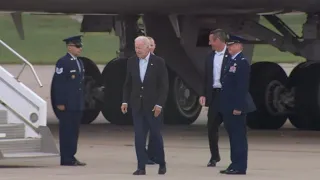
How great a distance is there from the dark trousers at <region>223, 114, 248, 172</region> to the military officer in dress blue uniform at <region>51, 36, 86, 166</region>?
2016 mm

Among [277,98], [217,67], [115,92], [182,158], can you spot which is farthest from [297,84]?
[217,67]

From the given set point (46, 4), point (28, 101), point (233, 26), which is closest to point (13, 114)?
point (28, 101)

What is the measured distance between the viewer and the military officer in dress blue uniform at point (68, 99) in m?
15.5

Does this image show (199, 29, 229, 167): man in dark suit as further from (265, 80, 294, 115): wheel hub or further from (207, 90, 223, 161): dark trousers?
(265, 80, 294, 115): wheel hub

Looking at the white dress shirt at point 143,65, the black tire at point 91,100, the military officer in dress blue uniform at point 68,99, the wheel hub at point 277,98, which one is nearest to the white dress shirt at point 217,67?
the white dress shirt at point 143,65

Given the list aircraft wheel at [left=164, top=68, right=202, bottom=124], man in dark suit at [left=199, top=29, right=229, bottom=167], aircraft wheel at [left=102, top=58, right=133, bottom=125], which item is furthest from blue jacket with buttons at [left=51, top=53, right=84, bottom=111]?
aircraft wheel at [left=102, top=58, right=133, bottom=125]

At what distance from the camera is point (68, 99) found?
15.5 m

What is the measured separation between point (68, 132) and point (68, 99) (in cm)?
43

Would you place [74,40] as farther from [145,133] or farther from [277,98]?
[277,98]

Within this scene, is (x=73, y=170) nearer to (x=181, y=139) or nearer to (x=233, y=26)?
(x=181, y=139)

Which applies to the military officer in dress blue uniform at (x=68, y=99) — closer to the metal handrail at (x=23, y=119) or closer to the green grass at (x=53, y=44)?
the metal handrail at (x=23, y=119)

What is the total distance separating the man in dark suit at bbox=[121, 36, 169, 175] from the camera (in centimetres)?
1427

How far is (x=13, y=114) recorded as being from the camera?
15.2 meters

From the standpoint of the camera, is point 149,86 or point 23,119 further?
point 23,119
